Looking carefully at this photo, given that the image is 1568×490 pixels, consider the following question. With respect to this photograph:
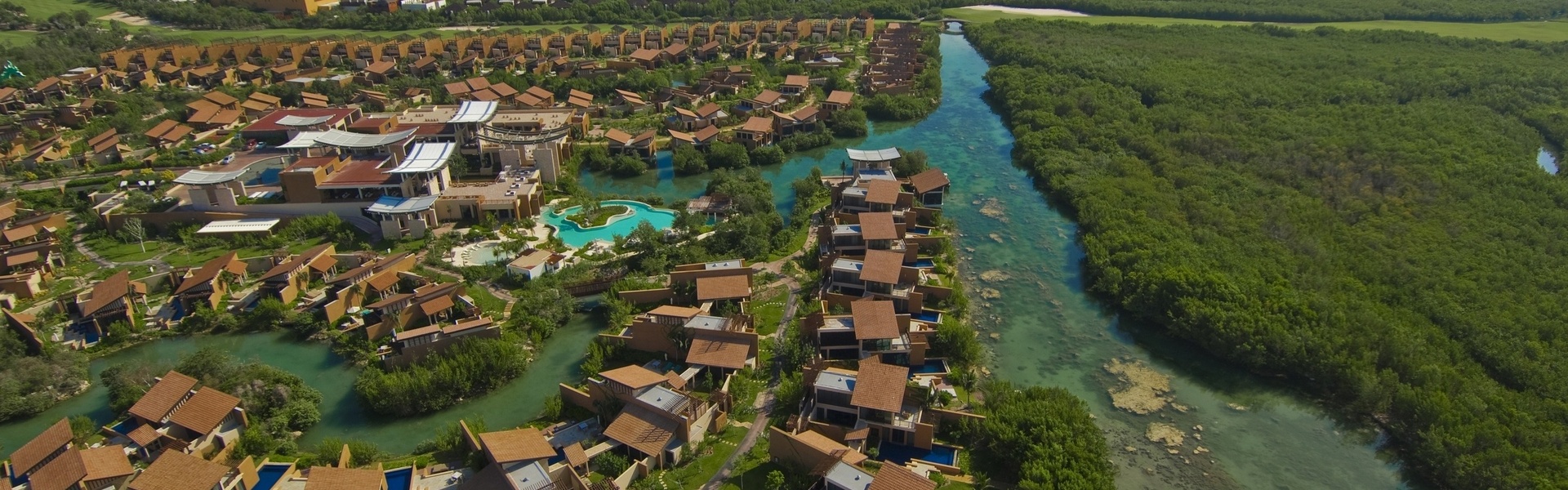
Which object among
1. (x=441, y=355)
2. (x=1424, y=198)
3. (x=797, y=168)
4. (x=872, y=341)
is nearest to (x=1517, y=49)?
(x=1424, y=198)

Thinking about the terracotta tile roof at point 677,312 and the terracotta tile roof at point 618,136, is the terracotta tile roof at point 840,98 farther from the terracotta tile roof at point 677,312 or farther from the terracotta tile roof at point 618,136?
the terracotta tile roof at point 677,312

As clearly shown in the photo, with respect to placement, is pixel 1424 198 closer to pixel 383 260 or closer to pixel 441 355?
pixel 441 355

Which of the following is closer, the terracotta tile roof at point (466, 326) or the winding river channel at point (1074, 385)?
the winding river channel at point (1074, 385)

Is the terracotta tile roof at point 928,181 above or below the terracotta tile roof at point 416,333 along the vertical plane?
above

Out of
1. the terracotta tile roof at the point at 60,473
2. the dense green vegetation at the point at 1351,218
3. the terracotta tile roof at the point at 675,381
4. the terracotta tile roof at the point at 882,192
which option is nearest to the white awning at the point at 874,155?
the terracotta tile roof at the point at 882,192

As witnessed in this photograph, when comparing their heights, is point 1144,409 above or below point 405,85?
below

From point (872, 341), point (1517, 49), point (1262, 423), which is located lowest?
point (1262, 423)

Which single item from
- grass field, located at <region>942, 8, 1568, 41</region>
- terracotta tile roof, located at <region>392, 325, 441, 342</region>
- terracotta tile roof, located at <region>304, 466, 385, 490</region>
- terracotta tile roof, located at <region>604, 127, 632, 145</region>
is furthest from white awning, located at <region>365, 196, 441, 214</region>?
grass field, located at <region>942, 8, 1568, 41</region>
